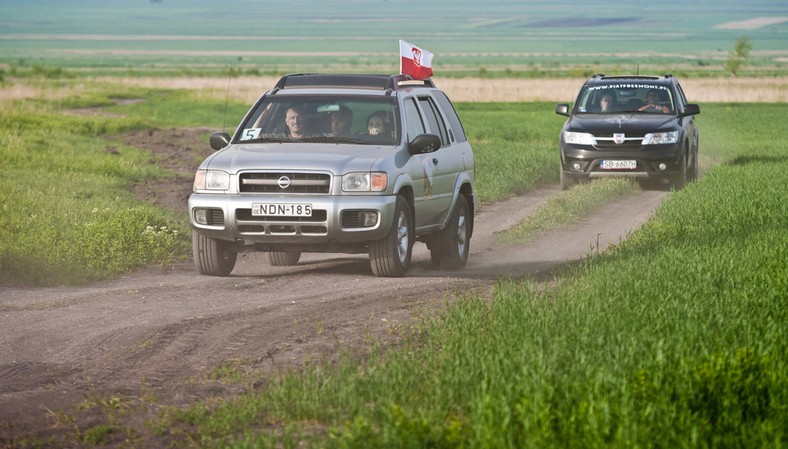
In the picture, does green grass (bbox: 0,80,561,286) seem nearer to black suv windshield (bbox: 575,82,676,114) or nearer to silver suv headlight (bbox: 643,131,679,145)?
black suv windshield (bbox: 575,82,676,114)

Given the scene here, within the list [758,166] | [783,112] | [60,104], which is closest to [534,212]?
[758,166]

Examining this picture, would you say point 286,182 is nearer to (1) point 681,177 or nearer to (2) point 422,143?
(2) point 422,143

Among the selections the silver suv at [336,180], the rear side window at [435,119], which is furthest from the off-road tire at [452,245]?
the rear side window at [435,119]

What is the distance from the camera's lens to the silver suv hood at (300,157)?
11531mm

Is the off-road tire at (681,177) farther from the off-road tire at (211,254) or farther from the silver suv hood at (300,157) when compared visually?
the off-road tire at (211,254)

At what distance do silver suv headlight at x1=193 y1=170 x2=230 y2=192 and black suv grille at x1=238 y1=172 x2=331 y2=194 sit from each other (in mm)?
143

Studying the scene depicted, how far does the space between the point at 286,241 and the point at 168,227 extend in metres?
3.95

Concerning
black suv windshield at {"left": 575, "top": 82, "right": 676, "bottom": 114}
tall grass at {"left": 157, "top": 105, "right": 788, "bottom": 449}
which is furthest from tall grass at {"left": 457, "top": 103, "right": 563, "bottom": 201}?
tall grass at {"left": 157, "top": 105, "right": 788, "bottom": 449}

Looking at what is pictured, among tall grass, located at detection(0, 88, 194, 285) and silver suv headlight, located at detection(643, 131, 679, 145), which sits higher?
silver suv headlight, located at detection(643, 131, 679, 145)

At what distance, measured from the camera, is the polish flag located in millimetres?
14180

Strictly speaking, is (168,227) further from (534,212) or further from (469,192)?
(534,212)

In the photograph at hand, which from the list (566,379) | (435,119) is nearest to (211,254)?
(435,119)

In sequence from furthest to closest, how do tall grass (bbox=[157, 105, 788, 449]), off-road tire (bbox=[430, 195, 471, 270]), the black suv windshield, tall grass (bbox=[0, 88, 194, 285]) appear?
the black suv windshield → off-road tire (bbox=[430, 195, 471, 270]) → tall grass (bbox=[0, 88, 194, 285]) → tall grass (bbox=[157, 105, 788, 449])

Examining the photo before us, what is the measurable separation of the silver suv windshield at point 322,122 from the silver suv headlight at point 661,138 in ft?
33.0
